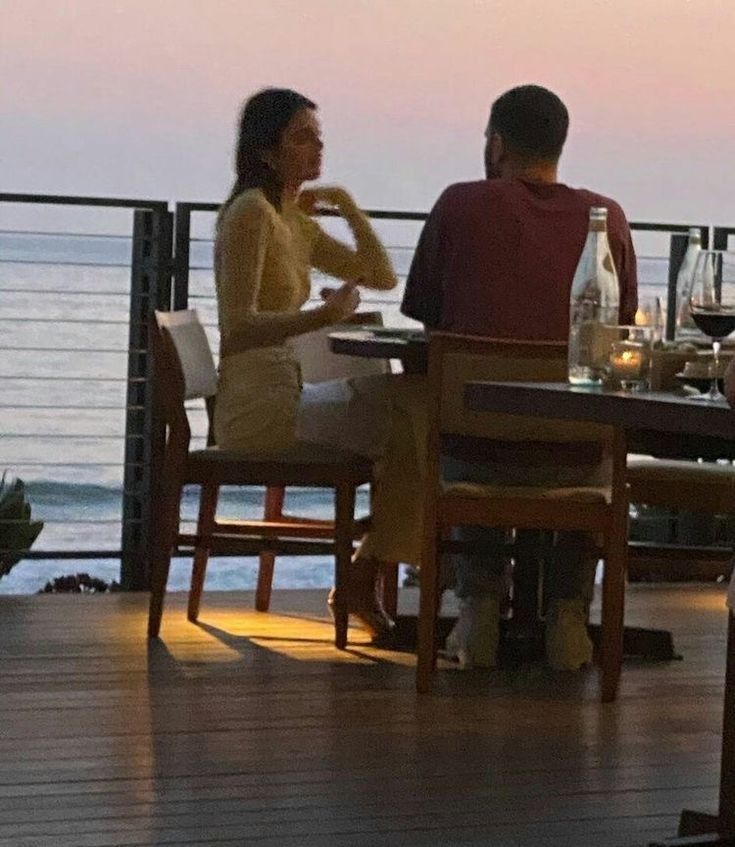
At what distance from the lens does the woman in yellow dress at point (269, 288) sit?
471cm

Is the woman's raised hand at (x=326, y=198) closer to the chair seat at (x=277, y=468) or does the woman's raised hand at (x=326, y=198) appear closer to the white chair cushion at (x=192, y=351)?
the white chair cushion at (x=192, y=351)

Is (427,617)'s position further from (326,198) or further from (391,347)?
(326,198)

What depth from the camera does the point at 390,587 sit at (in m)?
4.99

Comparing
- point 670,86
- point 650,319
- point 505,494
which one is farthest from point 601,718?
point 670,86

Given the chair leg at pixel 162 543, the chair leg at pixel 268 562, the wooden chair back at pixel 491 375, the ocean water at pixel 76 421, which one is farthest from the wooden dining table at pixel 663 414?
the ocean water at pixel 76 421

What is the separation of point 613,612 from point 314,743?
0.76m

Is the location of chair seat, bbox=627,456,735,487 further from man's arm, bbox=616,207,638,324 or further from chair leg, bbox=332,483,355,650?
chair leg, bbox=332,483,355,650

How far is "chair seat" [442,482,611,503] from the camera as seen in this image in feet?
13.6

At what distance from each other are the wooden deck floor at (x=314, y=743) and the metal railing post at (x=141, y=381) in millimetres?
680

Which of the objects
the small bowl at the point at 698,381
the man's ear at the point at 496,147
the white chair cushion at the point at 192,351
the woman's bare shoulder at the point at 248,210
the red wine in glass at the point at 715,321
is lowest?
the white chair cushion at the point at 192,351

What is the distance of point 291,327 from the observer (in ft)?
15.4

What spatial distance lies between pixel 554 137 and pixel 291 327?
0.76 metres

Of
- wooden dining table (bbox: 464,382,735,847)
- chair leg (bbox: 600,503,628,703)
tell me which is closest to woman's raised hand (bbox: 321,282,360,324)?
chair leg (bbox: 600,503,628,703)

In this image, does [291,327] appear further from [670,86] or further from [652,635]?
[670,86]
